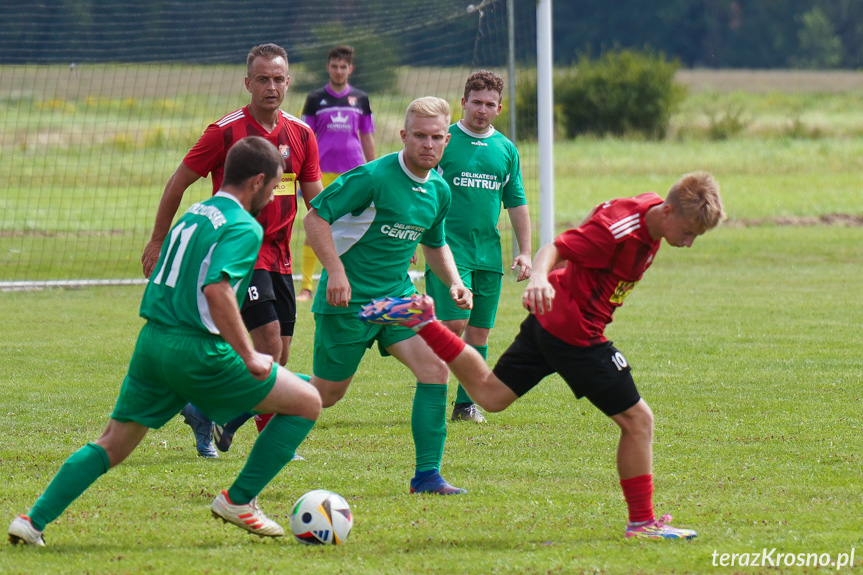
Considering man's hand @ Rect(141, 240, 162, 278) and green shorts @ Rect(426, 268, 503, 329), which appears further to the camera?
green shorts @ Rect(426, 268, 503, 329)

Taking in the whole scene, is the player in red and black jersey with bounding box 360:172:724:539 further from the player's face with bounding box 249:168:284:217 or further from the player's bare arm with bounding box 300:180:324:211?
the player's bare arm with bounding box 300:180:324:211

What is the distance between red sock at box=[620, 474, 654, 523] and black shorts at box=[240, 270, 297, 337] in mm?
2367

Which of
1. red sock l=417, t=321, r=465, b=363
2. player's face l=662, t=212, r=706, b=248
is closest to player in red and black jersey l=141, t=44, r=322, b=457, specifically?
red sock l=417, t=321, r=465, b=363

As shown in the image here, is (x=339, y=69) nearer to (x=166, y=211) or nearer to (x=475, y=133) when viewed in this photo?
(x=475, y=133)

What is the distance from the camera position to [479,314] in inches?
290

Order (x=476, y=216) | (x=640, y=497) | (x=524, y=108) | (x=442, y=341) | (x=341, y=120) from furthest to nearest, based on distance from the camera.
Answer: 1. (x=524, y=108)
2. (x=341, y=120)
3. (x=476, y=216)
4. (x=442, y=341)
5. (x=640, y=497)

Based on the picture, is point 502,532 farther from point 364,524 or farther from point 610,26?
point 610,26

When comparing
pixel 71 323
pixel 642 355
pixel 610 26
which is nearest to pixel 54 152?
pixel 71 323

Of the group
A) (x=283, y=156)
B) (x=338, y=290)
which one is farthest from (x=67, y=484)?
(x=283, y=156)

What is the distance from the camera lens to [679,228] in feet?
14.8

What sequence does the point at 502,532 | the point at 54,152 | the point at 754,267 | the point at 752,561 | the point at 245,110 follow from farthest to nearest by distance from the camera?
the point at 54,152, the point at 754,267, the point at 245,110, the point at 502,532, the point at 752,561

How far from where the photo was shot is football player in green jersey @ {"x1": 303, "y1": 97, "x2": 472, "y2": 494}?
533cm

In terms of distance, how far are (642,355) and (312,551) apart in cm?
556

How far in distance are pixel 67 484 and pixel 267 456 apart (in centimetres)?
80
